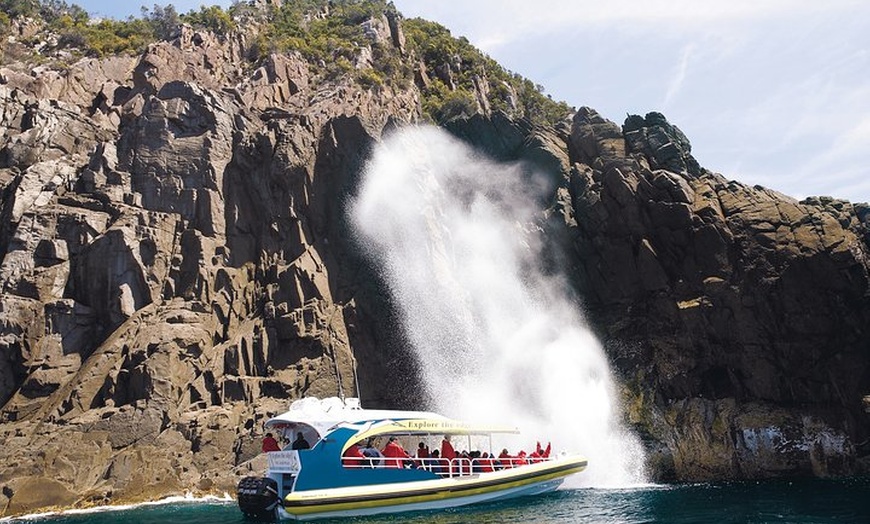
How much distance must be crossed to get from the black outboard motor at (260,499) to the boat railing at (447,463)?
326 centimetres

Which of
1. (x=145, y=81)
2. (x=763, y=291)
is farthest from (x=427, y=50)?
(x=763, y=291)

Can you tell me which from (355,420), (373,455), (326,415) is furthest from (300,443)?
(373,455)

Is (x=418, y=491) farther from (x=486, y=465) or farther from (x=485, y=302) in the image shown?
(x=485, y=302)

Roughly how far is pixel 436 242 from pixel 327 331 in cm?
1078

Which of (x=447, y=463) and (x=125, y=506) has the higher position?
(x=447, y=463)

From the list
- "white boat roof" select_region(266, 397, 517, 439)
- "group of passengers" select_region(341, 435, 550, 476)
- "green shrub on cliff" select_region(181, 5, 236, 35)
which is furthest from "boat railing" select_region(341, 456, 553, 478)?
"green shrub on cliff" select_region(181, 5, 236, 35)

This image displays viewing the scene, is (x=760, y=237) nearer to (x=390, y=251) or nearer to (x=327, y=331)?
(x=390, y=251)

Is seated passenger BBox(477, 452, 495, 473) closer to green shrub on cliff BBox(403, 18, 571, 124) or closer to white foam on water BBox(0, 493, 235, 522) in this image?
white foam on water BBox(0, 493, 235, 522)

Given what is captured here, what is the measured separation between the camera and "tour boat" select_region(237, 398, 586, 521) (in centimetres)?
2917

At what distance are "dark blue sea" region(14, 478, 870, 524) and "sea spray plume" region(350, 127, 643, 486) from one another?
7189 mm

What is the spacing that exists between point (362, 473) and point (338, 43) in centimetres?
6650

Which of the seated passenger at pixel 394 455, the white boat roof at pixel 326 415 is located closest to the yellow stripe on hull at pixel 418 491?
the seated passenger at pixel 394 455

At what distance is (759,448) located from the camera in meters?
42.1

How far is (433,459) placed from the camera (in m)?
31.5
